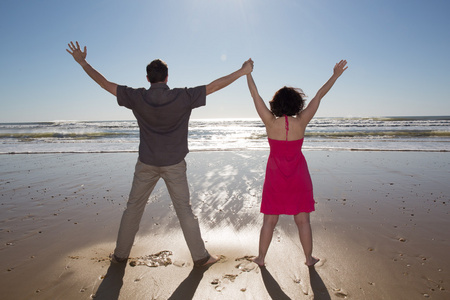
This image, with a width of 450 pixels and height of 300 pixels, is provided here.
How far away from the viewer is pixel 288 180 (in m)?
2.89

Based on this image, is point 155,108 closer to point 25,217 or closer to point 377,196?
point 25,217

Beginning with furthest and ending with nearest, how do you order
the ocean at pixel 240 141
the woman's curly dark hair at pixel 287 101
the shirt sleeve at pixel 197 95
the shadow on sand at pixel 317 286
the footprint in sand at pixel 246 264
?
1. the ocean at pixel 240 141
2. the footprint in sand at pixel 246 264
3. the woman's curly dark hair at pixel 287 101
4. the shirt sleeve at pixel 197 95
5. the shadow on sand at pixel 317 286

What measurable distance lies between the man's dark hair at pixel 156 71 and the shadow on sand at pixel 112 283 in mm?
1980

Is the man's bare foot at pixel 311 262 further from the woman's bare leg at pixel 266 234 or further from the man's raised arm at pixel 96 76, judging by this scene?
the man's raised arm at pixel 96 76

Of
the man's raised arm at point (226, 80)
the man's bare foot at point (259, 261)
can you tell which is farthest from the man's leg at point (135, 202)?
the man's bare foot at point (259, 261)

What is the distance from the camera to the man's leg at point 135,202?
2922 millimetres

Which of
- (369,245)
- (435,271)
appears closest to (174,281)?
(369,245)

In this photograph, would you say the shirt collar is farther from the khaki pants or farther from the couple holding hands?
the khaki pants

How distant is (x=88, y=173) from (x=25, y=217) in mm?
3699

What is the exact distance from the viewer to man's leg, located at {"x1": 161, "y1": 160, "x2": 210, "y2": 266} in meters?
2.90

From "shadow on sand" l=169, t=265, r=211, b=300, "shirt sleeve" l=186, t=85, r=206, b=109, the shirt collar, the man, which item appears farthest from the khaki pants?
the shirt collar

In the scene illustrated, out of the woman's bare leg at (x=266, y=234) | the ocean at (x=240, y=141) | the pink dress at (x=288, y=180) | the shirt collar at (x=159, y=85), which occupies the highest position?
the shirt collar at (x=159, y=85)

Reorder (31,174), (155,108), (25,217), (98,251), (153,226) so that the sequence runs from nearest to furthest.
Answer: (155,108) → (98,251) → (153,226) → (25,217) → (31,174)

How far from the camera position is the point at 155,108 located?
8.85 ft
